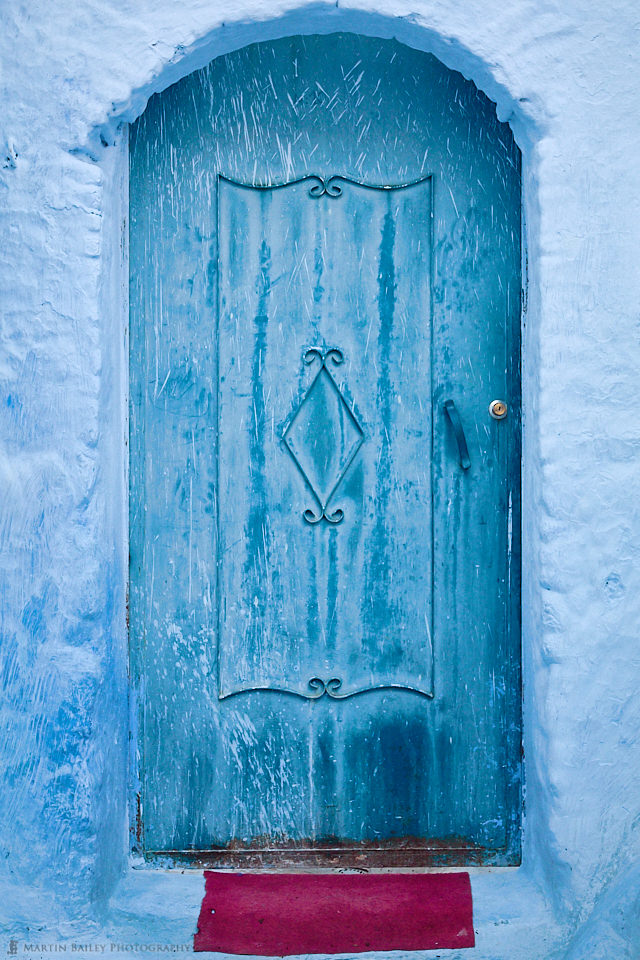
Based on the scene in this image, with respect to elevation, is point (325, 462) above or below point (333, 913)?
above

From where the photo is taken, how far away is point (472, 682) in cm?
205

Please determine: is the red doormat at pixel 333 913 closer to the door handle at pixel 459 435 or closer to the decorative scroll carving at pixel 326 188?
the door handle at pixel 459 435

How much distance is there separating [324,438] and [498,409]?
48cm

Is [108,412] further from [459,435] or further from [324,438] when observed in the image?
[459,435]

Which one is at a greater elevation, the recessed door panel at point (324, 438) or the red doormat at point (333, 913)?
the recessed door panel at point (324, 438)

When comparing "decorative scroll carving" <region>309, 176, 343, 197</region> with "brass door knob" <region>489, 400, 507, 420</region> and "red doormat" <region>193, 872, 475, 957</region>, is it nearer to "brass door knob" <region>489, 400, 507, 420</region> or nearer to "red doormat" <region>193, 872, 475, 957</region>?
"brass door knob" <region>489, 400, 507, 420</region>

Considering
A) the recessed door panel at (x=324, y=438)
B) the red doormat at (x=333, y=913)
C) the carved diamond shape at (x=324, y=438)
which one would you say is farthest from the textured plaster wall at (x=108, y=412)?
the carved diamond shape at (x=324, y=438)

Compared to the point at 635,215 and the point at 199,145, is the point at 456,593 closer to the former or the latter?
the point at 635,215

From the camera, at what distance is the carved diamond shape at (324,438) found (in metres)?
2.04

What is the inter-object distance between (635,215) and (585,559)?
34.4 inches

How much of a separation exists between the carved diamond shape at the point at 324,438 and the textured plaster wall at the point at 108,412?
1.63 ft

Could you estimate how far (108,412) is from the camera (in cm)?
192

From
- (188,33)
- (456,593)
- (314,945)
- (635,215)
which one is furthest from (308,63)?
(314,945)

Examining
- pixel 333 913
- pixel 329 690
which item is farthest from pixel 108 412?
pixel 333 913
